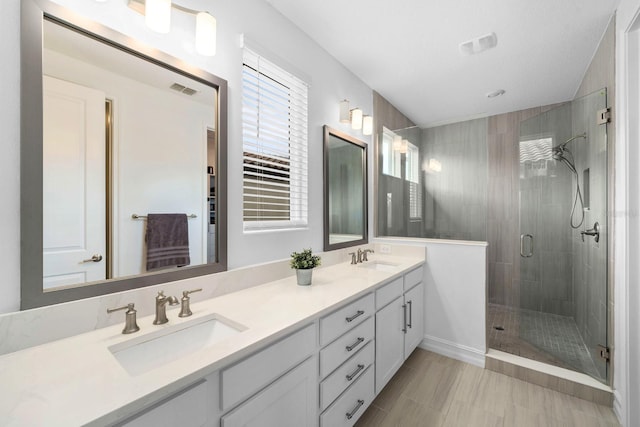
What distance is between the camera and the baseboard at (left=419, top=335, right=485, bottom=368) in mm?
2269

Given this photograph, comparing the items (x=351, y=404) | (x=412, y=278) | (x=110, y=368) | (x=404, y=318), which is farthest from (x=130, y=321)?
(x=412, y=278)

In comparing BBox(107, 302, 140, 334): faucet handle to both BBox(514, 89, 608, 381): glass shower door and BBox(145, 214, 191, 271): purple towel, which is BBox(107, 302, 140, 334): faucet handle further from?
BBox(514, 89, 608, 381): glass shower door

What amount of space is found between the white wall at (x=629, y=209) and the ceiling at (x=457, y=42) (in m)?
0.35

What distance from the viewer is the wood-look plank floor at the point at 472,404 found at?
65.1 inches

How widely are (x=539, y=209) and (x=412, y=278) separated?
1428 mm

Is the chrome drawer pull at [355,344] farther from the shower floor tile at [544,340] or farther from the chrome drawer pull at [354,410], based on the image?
the shower floor tile at [544,340]

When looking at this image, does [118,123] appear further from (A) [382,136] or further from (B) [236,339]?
(A) [382,136]

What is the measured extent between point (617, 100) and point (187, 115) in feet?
8.13

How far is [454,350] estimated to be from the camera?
7.80ft

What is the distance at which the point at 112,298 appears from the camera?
1057 mm

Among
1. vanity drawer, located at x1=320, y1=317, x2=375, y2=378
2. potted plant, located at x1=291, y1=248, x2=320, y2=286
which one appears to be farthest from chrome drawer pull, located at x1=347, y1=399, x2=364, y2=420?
potted plant, located at x1=291, y1=248, x2=320, y2=286

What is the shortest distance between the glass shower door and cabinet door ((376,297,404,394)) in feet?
4.06

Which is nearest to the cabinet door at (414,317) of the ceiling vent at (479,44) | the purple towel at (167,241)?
the purple towel at (167,241)

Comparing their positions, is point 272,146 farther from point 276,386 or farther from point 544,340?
point 544,340
